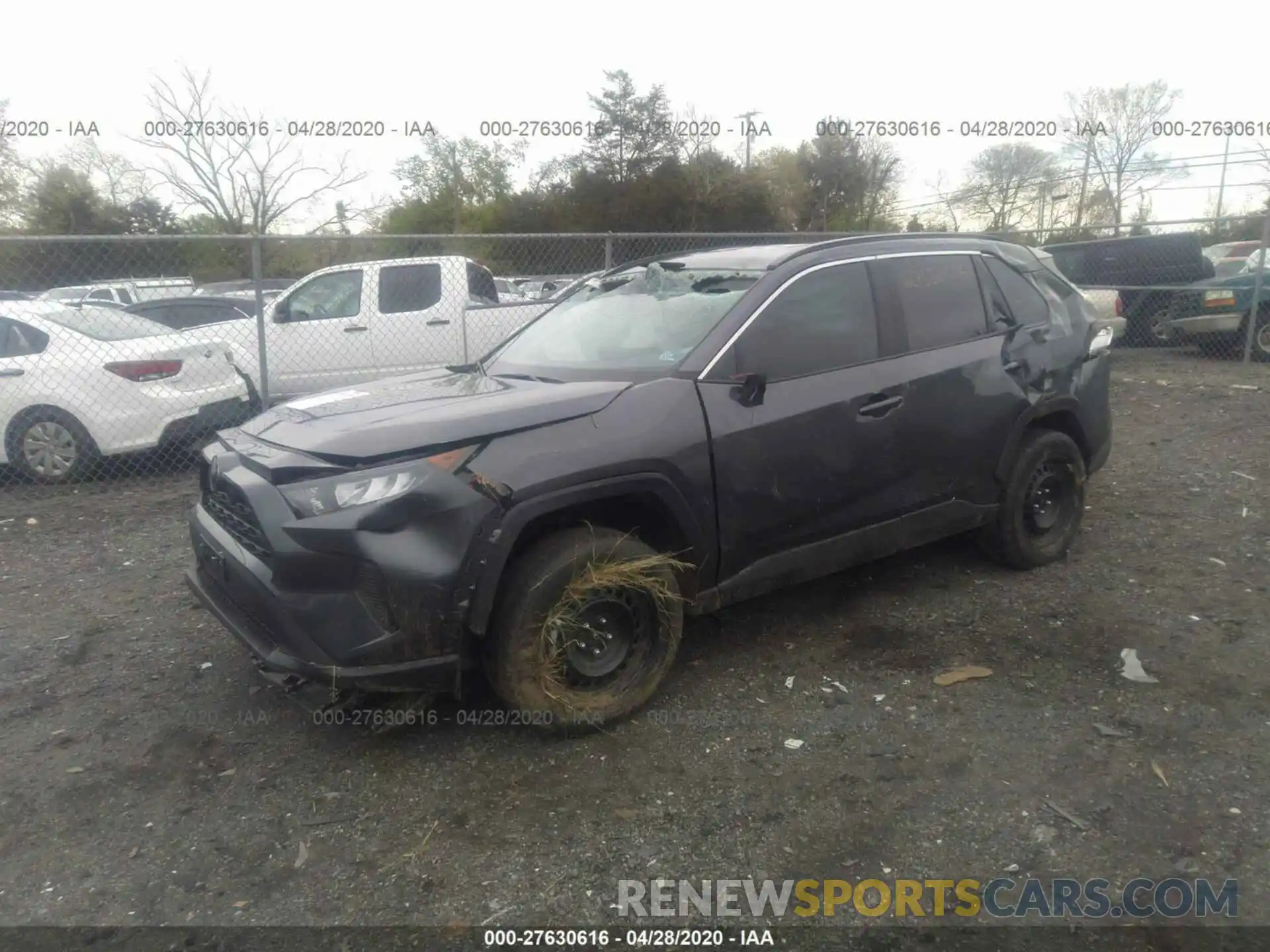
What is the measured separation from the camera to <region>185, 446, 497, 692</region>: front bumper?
302 centimetres

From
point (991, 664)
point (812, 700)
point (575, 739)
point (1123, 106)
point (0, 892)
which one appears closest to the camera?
point (0, 892)

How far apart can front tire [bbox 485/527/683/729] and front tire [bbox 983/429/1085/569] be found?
2118mm

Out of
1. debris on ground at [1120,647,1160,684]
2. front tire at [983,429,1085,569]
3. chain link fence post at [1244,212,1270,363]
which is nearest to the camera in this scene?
debris on ground at [1120,647,1160,684]

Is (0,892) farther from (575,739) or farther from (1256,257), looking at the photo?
(1256,257)

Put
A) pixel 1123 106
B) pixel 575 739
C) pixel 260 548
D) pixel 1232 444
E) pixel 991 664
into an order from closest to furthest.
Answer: pixel 260 548
pixel 575 739
pixel 991 664
pixel 1232 444
pixel 1123 106

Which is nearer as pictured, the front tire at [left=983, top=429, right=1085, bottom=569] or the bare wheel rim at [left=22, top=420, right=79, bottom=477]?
the front tire at [left=983, top=429, right=1085, bottom=569]

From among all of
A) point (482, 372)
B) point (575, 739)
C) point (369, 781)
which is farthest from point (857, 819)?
point (482, 372)

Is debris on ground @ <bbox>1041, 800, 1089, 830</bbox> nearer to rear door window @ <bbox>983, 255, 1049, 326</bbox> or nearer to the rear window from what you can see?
rear door window @ <bbox>983, 255, 1049, 326</bbox>

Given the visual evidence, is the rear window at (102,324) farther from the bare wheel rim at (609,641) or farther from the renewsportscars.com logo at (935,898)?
the renewsportscars.com logo at (935,898)

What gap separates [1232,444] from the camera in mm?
7770

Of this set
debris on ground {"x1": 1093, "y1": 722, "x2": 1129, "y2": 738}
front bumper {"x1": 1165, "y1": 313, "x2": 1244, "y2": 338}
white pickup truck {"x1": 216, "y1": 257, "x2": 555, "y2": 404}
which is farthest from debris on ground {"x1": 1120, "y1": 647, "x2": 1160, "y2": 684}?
front bumper {"x1": 1165, "y1": 313, "x2": 1244, "y2": 338}

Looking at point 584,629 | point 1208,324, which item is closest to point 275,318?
point 584,629

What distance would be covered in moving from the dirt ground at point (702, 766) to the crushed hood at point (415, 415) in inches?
45.7

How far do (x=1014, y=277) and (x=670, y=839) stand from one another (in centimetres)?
352
